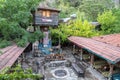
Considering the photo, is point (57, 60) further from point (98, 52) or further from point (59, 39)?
point (98, 52)

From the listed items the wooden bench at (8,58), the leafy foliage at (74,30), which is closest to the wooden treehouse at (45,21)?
the leafy foliage at (74,30)

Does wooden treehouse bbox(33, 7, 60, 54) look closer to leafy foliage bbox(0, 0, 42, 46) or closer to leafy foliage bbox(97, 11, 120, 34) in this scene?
leafy foliage bbox(0, 0, 42, 46)

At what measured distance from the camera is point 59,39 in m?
23.6

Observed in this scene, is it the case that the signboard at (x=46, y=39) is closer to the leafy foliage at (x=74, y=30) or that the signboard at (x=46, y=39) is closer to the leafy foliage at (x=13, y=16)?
the leafy foliage at (x=74, y=30)

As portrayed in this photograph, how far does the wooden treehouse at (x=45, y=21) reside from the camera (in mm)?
20688

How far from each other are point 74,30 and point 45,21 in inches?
211

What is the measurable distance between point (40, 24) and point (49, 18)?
1536 mm

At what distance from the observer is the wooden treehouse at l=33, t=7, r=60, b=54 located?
20688mm

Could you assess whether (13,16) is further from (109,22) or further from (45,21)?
(109,22)

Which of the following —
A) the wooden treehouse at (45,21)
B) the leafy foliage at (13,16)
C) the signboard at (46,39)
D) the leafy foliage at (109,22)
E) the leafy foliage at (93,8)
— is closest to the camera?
the leafy foliage at (13,16)

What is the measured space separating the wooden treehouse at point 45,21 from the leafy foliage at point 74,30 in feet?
6.66

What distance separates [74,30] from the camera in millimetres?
24609

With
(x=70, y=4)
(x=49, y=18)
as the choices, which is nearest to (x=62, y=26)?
(x=49, y=18)

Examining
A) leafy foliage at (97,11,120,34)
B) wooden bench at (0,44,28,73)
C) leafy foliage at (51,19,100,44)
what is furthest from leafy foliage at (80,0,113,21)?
wooden bench at (0,44,28,73)
